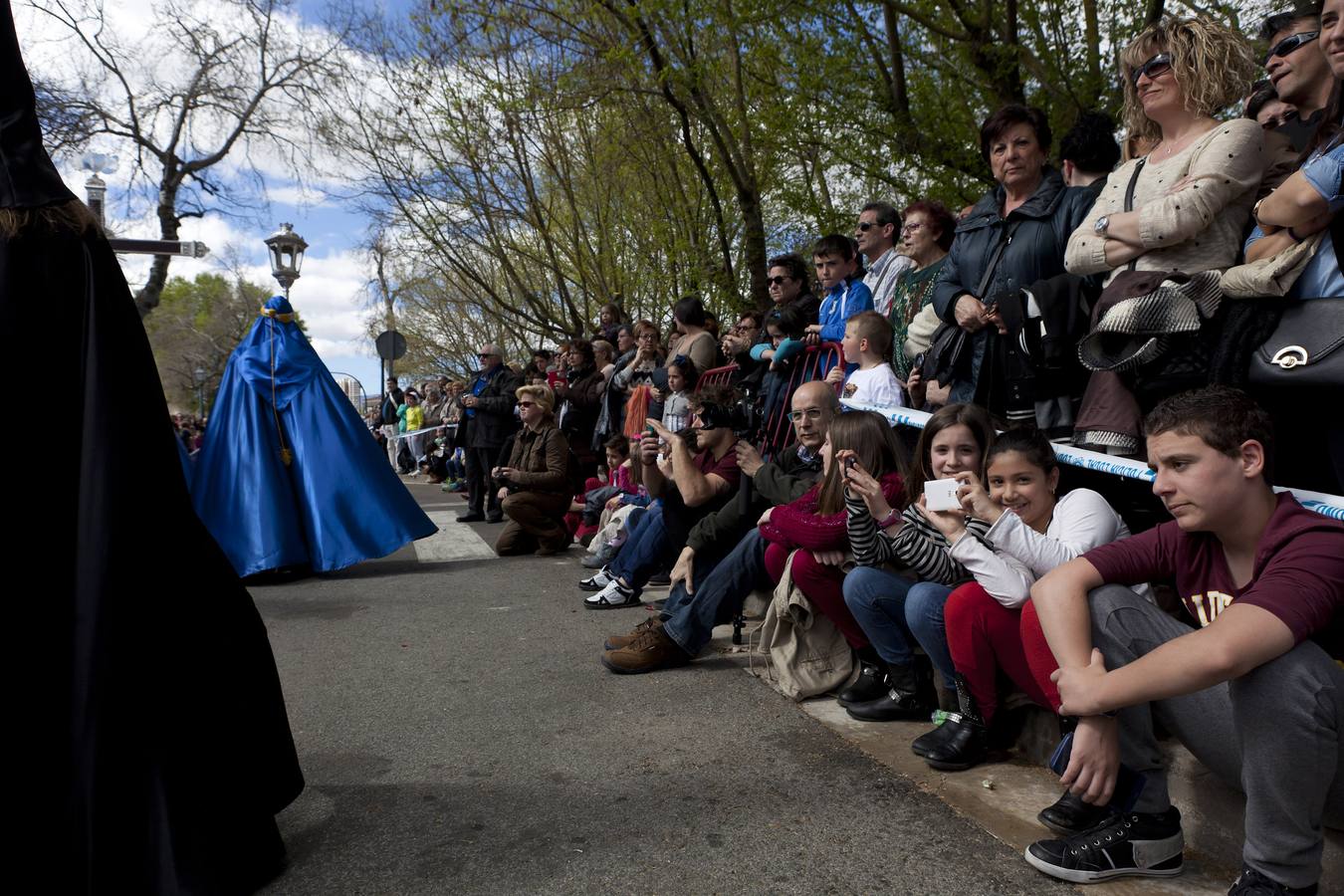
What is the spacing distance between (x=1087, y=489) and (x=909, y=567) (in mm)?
744

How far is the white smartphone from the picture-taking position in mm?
3121

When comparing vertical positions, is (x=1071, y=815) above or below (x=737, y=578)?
below

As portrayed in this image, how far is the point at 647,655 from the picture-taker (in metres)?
4.84

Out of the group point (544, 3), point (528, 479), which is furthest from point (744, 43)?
point (528, 479)

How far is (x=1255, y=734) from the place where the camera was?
214cm

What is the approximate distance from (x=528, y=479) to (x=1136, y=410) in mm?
6394

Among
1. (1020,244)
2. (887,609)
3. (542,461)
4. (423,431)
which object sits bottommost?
(887,609)

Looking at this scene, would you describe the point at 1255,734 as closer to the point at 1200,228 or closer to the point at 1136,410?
the point at 1136,410

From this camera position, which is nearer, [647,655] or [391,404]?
[647,655]

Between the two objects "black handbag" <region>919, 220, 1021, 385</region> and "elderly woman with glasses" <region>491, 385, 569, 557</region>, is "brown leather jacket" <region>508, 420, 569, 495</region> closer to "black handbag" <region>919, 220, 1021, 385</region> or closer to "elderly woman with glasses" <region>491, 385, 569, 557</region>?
"elderly woman with glasses" <region>491, 385, 569, 557</region>

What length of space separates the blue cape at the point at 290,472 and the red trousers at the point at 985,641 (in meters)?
5.75

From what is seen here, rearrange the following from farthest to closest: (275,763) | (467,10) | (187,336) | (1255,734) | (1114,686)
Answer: (187,336) → (467,10) → (275,763) → (1114,686) → (1255,734)

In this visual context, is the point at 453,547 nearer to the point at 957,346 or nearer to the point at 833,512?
the point at 833,512

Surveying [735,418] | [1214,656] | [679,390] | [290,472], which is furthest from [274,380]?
[1214,656]
